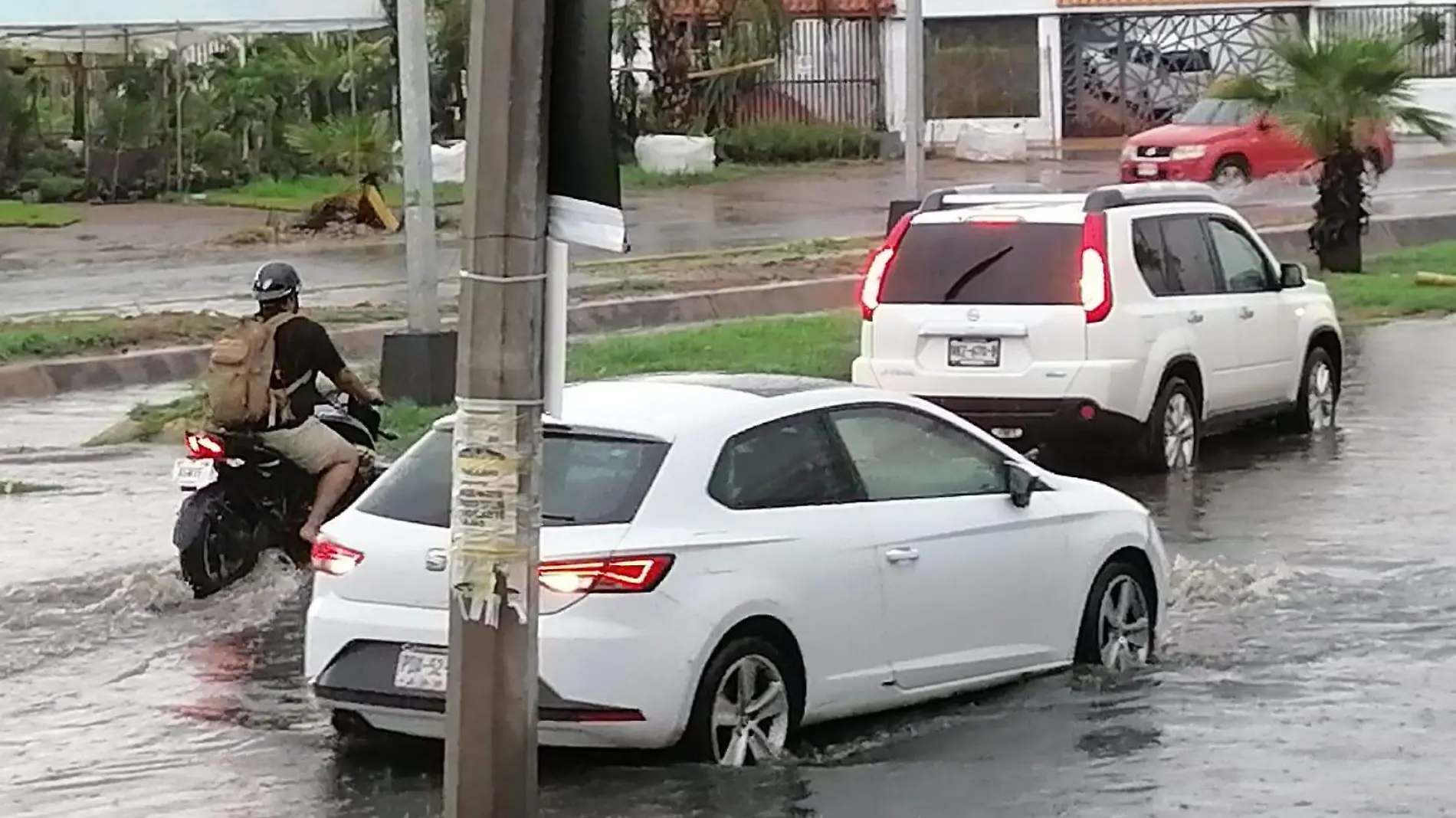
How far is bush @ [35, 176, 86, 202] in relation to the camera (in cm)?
3800

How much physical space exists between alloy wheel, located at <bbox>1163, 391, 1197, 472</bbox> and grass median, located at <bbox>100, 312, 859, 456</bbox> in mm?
3560

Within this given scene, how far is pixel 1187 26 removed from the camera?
51781mm

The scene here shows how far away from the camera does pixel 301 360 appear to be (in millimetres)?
12586

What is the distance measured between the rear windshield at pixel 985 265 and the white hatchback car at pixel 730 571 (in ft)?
17.6

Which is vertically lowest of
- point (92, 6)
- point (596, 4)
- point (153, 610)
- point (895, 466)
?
point (153, 610)

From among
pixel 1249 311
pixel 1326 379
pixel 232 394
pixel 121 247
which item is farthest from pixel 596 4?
pixel 121 247

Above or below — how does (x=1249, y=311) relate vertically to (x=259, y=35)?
below

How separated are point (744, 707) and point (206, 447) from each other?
4.47 m

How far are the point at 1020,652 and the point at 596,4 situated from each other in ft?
13.7

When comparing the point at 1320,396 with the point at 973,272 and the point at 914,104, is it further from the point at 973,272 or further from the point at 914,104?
the point at 914,104

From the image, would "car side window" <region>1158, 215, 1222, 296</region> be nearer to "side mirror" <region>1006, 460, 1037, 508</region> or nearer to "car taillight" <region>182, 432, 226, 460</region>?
"side mirror" <region>1006, 460, 1037, 508</region>

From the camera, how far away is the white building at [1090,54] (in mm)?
51000

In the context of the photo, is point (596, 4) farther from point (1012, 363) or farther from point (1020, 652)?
point (1012, 363)

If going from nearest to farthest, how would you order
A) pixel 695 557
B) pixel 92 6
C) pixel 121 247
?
pixel 695 557 → pixel 121 247 → pixel 92 6
